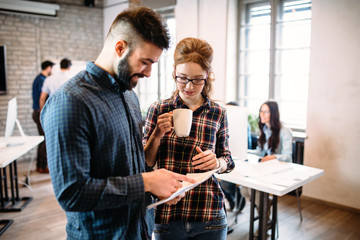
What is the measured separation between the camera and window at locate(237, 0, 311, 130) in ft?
13.3

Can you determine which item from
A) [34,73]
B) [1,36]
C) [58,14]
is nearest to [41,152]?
[34,73]

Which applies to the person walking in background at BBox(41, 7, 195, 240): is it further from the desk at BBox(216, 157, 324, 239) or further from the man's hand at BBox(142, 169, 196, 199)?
the desk at BBox(216, 157, 324, 239)

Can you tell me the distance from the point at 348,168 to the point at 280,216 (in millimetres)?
963

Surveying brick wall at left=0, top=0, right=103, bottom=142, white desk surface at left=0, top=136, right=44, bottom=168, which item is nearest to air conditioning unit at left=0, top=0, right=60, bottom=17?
brick wall at left=0, top=0, right=103, bottom=142

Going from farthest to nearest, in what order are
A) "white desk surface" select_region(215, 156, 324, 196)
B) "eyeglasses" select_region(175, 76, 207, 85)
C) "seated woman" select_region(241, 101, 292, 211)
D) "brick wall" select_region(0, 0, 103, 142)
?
"brick wall" select_region(0, 0, 103, 142)
"seated woman" select_region(241, 101, 292, 211)
"white desk surface" select_region(215, 156, 324, 196)
"eyeglasses" select_region(175, 76, 207, 85)

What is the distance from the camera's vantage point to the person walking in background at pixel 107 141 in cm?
78

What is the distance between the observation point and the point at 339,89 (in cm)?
343

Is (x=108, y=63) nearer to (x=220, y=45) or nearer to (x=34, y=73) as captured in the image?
(x=220, y=45)

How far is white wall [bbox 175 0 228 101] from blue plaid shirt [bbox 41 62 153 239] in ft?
12.3

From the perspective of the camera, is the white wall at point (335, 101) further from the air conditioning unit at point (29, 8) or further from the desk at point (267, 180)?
the air conditioning unit at point (29, 8)

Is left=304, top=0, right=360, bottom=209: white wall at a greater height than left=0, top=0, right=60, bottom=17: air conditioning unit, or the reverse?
left=0, top=0, right=60, bottom=17: air conditioning unit

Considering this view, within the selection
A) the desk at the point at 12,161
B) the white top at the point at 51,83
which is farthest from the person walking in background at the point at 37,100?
the desk at the point at 12,161

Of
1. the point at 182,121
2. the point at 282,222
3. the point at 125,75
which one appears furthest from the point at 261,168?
the point at 125,75

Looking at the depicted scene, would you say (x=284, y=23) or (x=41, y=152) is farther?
(x=41, y=152)
